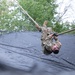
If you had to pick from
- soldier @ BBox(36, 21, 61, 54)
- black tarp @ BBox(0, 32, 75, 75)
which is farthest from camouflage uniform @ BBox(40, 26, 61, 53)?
black tarp @ BBox(0, 32, 75, 75)

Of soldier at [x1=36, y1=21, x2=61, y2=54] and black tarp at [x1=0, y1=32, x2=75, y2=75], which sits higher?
soldier at [x1=36, y1=21, x2=61, y2=54]

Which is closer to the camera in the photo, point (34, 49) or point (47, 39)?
point (47, 39)

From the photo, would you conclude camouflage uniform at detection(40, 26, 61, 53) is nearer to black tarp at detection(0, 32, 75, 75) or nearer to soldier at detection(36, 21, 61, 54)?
soldier at detection(36, 21, 61, 54)

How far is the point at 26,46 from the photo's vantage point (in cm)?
253

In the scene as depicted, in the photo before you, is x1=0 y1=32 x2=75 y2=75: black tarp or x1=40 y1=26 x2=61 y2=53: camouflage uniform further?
x1=0 y1=32 x2=75 y2=75: black tarp

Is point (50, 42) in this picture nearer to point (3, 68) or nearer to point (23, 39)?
point (23, 39)

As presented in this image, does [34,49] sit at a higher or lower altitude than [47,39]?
lower

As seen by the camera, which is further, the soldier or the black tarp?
the black tarp

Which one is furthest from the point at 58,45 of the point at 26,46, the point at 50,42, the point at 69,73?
the point at 69,73

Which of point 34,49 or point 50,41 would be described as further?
point 34,49

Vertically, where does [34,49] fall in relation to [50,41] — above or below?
below

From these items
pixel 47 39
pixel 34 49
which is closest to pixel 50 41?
pixel 47 39

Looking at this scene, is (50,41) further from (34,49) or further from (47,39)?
(34,49)

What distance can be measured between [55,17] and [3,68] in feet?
20.4
